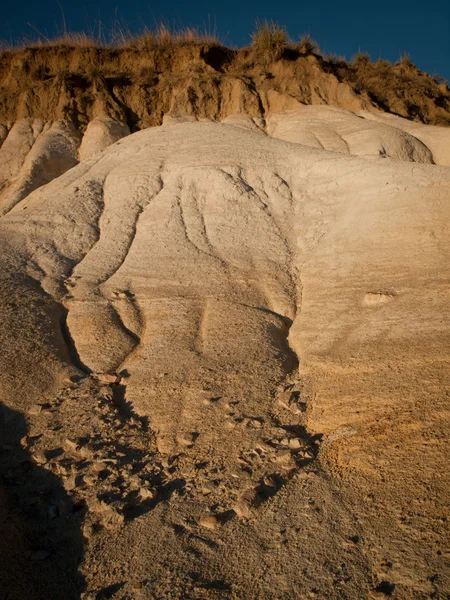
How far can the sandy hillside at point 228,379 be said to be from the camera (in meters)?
2.12

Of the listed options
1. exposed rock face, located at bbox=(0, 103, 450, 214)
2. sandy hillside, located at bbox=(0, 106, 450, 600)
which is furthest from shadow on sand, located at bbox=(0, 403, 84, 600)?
exposed rock face, located at bbox=(0, 103, 450, 214)

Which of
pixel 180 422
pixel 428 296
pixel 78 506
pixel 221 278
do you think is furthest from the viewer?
pixel 221 278

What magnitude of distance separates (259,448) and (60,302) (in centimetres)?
297

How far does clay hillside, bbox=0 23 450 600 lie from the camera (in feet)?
6.95

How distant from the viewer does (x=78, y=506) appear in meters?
2.47

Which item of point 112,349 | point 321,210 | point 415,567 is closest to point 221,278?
point 112,349

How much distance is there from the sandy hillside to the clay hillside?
15 millimetres

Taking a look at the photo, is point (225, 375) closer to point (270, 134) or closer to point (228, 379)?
point (228, 379)

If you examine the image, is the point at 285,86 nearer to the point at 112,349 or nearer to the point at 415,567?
the point at 112,349

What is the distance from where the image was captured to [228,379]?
11.7 feet

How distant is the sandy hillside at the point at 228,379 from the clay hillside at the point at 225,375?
2 cm

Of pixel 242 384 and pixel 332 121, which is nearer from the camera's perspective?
pixel 242 384

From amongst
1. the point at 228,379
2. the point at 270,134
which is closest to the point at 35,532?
the point at 228,379

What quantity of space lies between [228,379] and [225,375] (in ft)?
0.19
